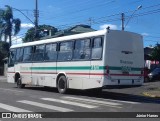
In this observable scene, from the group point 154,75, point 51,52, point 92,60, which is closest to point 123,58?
point 92,60

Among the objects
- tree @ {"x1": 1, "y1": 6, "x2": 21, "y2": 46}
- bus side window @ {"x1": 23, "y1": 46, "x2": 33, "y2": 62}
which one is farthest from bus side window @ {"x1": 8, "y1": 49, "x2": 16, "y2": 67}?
tree @ {"x1": 1, "y1": 6, "x2": 21, "y2": 46}

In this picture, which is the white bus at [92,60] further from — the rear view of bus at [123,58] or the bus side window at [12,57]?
the bus side window at [12,57]

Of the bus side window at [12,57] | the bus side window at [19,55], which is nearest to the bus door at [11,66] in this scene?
the bus side window at [12,57]

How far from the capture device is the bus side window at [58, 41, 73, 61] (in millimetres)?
17728

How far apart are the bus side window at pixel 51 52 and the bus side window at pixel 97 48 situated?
378cm

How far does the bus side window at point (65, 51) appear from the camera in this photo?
1773 centimetres

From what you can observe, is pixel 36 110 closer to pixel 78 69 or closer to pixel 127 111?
pixel 127 111

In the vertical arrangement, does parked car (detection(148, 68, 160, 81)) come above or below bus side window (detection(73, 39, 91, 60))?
below

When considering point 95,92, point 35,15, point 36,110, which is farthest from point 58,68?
point 35,15

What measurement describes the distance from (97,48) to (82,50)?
4.28 feet

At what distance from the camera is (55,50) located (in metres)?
19.1

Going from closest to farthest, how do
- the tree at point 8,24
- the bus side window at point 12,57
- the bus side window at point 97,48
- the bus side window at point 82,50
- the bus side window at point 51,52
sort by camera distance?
1. the bus side window at point 97,48
2. the bus side window at point 82,50
3. the bus side window at point 51,52
4. the bus side window at point 12,57
5. the tree at point 8,24

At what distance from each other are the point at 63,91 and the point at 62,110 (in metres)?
6.68

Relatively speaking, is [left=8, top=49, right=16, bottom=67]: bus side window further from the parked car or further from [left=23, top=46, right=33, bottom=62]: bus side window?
the parked car
